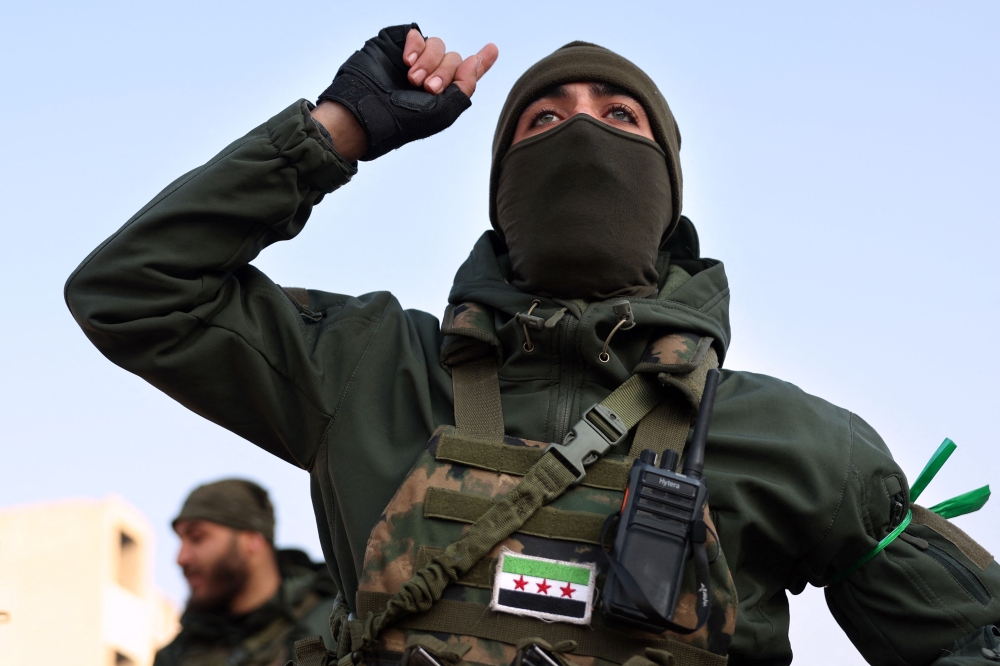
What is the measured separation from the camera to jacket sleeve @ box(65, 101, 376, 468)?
292cm

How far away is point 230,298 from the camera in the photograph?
3.07 m

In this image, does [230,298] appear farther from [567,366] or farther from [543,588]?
[543,588]

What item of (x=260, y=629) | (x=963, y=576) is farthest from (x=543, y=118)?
(x=260, y=629)

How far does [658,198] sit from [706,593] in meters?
1.32

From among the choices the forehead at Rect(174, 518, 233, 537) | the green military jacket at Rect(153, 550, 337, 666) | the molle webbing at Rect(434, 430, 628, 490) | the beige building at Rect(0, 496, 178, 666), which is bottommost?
the beige building at Rect(0, 496, 178, 666)

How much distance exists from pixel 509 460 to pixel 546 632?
440mm

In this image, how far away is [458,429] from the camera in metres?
2.94

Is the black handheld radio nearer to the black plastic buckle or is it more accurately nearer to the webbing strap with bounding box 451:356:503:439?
the black plastic buckle

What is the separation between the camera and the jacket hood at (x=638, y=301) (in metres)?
3.10

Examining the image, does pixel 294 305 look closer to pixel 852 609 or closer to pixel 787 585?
pixel 787 585

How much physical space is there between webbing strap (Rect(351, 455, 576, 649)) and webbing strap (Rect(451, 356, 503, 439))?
191mm

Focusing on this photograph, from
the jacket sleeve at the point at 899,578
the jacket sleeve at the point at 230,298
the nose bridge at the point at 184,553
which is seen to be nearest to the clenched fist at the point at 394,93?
the jacket sleeve at the point at 230,298

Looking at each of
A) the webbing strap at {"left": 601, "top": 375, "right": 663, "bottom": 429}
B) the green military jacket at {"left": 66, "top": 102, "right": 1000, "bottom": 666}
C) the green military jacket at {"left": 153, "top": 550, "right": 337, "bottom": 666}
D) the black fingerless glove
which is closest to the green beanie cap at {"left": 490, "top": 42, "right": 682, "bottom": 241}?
the black fingerless glove

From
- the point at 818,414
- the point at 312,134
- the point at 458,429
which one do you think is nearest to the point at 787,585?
the point at 818,414
